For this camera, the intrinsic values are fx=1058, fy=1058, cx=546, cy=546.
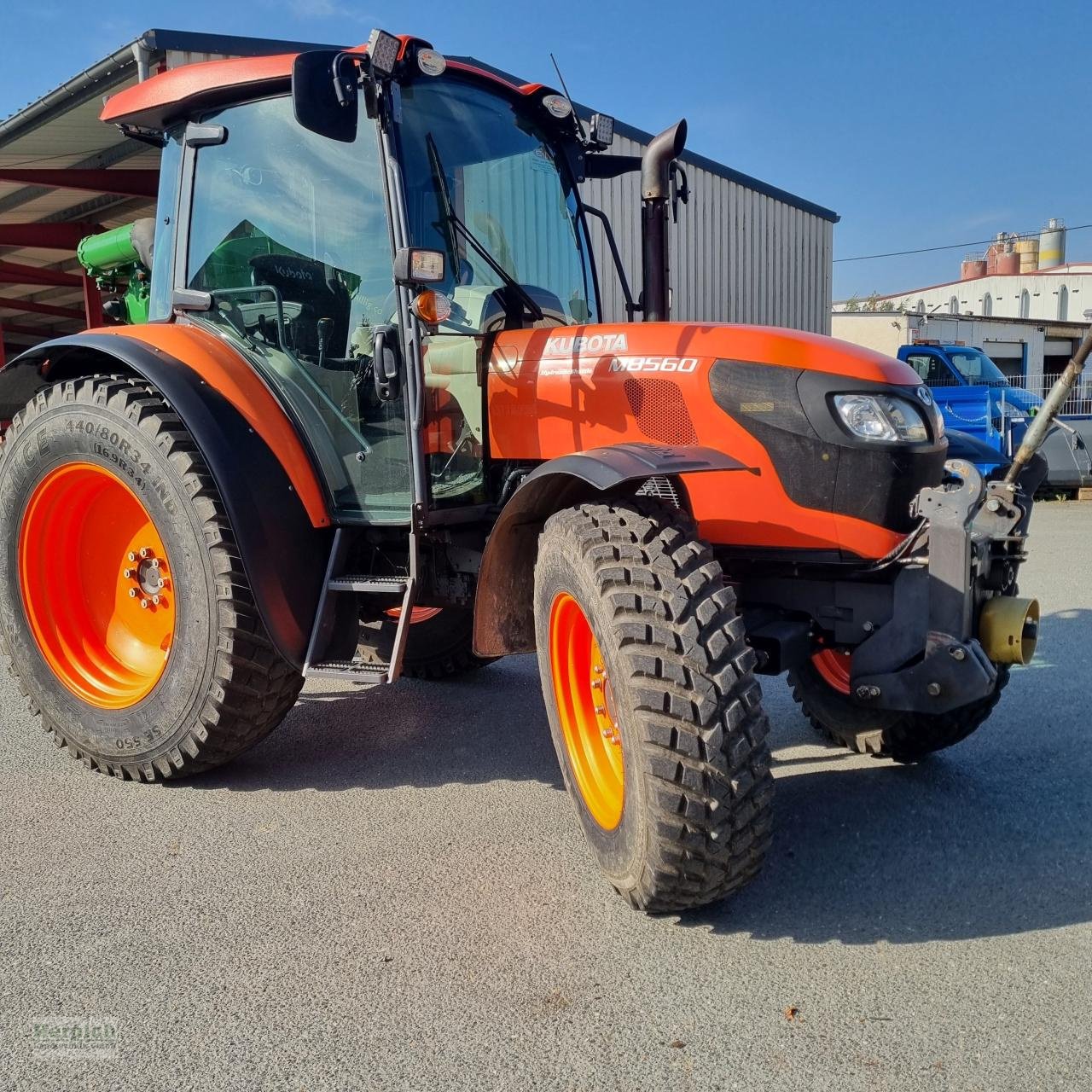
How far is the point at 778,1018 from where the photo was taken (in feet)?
7.59

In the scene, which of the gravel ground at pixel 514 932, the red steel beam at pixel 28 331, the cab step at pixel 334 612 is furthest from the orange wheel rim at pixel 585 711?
the red steel beam at pixel 28 331

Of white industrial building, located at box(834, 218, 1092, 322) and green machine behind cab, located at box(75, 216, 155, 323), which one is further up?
white industrial building, located at box(834, 218, 1092, 322)

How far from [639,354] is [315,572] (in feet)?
4.37

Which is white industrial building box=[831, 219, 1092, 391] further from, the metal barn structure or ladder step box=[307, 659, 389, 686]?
ladder step box=[307, 659, 389, 686]

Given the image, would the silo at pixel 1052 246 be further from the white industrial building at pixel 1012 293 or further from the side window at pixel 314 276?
the side window at pixel 314 276

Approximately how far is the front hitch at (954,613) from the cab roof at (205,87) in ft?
7.14

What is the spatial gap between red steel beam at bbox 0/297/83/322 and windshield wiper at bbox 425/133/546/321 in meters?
11.7

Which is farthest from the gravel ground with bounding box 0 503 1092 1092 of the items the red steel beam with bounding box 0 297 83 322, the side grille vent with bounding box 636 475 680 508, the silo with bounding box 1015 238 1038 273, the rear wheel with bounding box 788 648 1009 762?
the silo with bounding box 1015 238 1038 273

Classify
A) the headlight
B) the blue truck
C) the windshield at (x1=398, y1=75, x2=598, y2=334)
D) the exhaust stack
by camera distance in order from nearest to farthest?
the headlight < the exhaust stack < the windshield at (x1=398, y1=75, x2=598, y2=334) < the blue truck

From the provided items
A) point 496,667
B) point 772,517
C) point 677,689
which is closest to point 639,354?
point 772,517

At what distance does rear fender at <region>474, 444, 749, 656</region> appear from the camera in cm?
271

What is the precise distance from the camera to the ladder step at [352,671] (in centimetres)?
338

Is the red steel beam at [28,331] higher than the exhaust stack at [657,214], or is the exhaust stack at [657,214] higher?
the red steel beam at [28,331]

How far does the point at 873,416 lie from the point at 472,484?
4.34 ft
